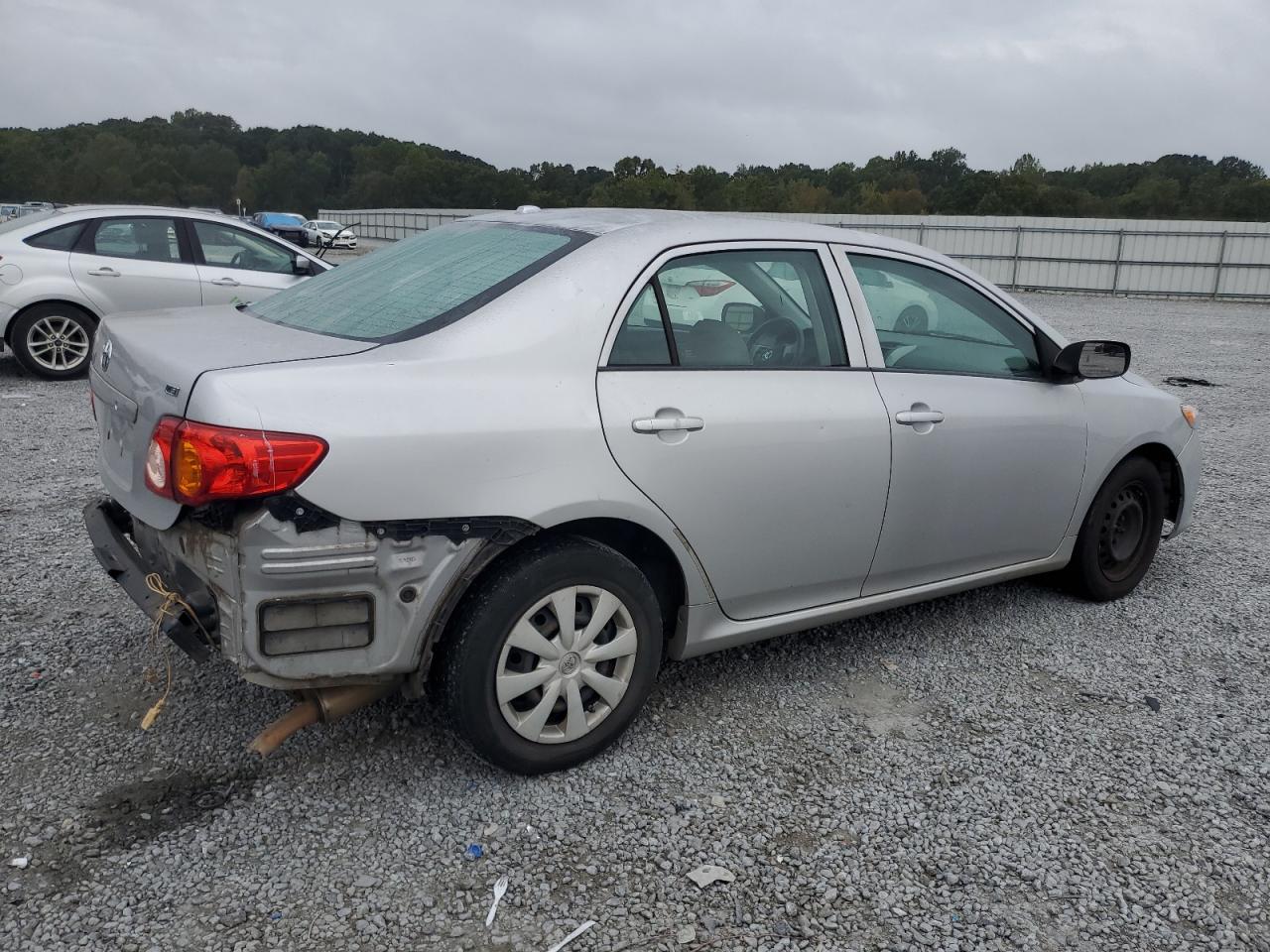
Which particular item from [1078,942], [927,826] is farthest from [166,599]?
[1078,942]

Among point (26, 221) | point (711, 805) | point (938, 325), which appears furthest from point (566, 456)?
point (26, 221)

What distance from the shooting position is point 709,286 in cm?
338

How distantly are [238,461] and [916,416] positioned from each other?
88.0 inches

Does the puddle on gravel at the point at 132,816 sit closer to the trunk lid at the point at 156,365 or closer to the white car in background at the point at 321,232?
the trunk lid at the point at 156,365

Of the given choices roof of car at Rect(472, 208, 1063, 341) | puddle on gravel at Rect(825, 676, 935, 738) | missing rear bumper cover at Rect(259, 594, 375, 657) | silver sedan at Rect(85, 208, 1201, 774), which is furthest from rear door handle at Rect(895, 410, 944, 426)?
missing rear bumper cover at Rect(259, 594, 375, 657)

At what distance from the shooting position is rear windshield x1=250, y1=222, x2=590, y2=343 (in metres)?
2.99

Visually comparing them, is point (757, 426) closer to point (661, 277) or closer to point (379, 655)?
point (661, 277)

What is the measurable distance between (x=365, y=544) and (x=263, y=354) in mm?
608

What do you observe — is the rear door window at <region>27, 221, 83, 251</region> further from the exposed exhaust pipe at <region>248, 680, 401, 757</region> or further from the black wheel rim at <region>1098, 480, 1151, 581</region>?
the black wheel rim at <region>1098, 480, 1151, 581</region>

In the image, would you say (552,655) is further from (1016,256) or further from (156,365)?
(1016,256)

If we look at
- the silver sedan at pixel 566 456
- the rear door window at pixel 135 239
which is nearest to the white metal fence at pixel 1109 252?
the rear door window at pixel 135 239

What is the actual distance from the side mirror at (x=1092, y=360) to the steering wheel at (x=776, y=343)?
123 cm

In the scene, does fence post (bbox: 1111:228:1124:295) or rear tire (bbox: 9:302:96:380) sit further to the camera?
fence post (bbox: 1111:228:1124:295)

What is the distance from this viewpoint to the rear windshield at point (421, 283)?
2988mm
